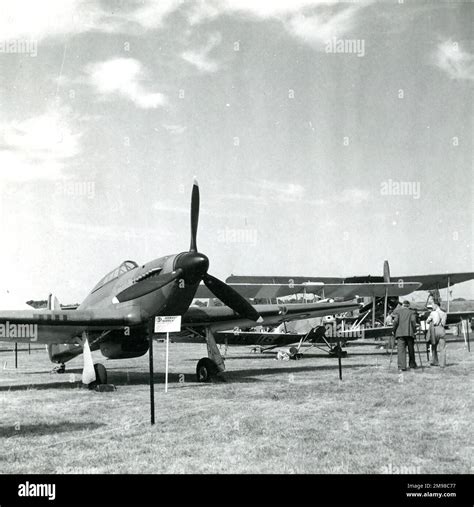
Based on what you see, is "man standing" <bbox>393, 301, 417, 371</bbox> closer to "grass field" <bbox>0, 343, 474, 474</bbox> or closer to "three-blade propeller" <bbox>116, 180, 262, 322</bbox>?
"grass field" <bbox>0, 343, 474, 474</bbox>

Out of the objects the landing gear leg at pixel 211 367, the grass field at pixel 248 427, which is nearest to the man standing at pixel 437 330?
the grass field at pixel 248 427

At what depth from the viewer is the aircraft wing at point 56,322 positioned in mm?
10797

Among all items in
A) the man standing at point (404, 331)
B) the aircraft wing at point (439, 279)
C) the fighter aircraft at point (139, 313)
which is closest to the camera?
the fighter aircraft at point (139, 313)

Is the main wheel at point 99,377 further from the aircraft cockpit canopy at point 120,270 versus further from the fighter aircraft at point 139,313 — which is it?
the aircraft cockpit canopy at point 120,270

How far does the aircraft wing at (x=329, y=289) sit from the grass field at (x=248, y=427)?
1103 cm

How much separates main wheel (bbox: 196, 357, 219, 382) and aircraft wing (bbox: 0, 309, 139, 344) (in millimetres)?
1873

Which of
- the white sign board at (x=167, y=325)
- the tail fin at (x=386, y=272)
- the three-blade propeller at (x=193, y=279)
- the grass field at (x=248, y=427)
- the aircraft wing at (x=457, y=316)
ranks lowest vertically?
the grass field at (x=248, y=427)

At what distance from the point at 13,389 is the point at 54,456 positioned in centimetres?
658

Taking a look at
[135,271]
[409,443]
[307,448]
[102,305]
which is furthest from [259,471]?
[102,305]

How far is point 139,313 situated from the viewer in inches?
447

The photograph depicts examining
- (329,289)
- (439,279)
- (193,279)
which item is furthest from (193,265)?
(439,279)

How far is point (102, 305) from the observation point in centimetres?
1266

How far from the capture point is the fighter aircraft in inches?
421

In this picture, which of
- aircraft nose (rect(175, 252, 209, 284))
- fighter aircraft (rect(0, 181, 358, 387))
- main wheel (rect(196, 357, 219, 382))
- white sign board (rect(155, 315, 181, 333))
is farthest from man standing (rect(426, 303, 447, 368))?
white sign board (rect(155, 315, 181, 333))
